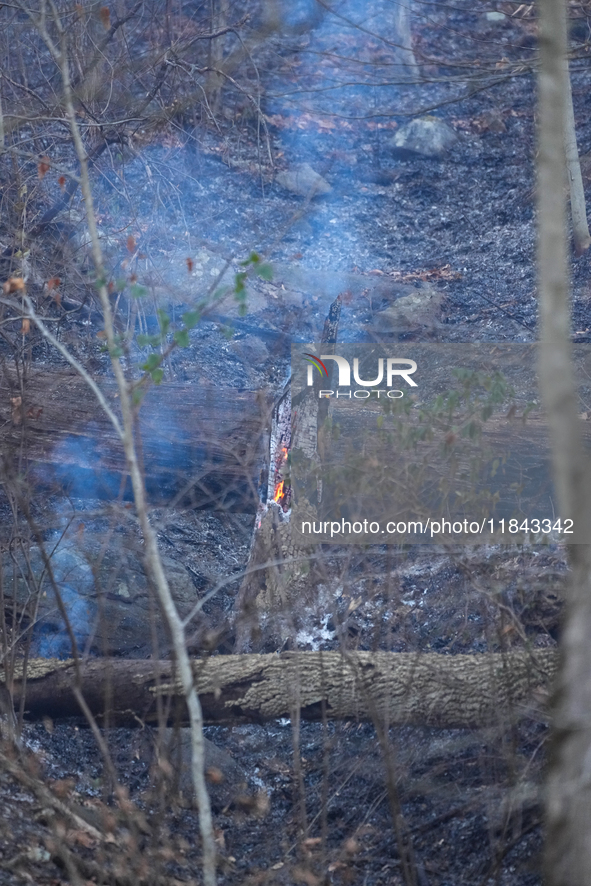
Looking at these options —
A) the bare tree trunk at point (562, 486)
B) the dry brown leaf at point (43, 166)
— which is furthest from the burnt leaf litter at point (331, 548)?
the bare tree trunk at point (562, 486)

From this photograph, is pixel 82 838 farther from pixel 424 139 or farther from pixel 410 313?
pixel 424 139

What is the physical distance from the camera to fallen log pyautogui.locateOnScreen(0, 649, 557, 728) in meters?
3.19

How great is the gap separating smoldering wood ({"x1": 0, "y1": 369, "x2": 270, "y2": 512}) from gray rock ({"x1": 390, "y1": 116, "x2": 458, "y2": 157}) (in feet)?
22.8

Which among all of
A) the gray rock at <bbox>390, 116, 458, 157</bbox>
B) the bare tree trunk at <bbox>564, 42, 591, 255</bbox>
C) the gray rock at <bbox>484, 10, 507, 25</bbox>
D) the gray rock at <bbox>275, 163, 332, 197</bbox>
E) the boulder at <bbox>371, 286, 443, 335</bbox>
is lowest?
the boulder at <bbox>371, 286, 443, 335</bbox>

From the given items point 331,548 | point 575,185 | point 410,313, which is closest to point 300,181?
point 410,313

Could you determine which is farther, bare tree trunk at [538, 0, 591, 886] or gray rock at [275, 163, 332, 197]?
gray rock at [275, 163, 332, 197]

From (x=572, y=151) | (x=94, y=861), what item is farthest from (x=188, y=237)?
(x=94, y=861)

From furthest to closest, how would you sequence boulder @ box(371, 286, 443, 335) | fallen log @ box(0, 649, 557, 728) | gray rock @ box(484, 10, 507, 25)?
1. gray rock @ box(484, 10, 507, 25)
2. boulder @ box(371, 286, 443, 335)
3. fallen log @ box(0, 649, 557, 728)

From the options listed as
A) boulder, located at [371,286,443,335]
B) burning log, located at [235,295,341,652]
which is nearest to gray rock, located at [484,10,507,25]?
boulder, located at [371,286,443,335]

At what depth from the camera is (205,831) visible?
2.27 meters

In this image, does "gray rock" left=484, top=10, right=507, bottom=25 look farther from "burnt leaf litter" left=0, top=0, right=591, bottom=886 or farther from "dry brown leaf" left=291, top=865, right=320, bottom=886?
"dry brown leaf" left=291, top=865, right=320, bottom=886

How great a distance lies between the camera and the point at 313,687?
3488mm

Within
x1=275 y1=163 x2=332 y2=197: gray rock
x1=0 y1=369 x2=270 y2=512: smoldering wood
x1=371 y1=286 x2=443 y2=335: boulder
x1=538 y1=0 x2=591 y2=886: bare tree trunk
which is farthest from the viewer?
x1=275 y1=163 x2=332 y2=197: gray rock

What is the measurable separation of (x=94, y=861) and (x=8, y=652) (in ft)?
3.59
